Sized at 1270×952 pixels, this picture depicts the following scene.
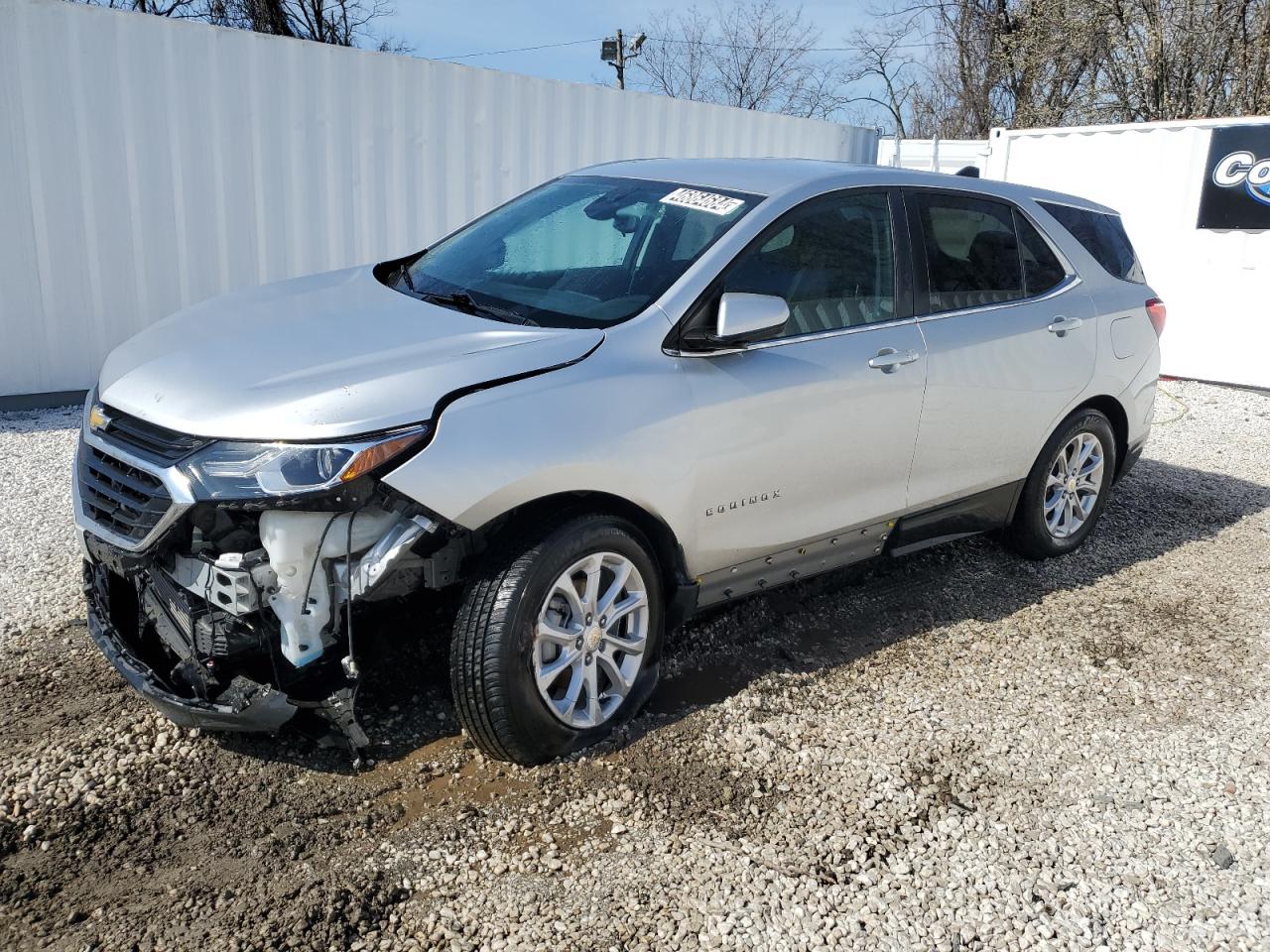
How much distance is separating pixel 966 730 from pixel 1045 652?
900mm

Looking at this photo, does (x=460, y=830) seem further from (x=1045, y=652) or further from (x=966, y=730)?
(x=1045, y=652)

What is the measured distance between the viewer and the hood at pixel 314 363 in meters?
2.99

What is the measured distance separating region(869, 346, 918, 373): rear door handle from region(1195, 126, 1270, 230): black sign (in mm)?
8325

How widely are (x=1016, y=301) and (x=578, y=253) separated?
84.4 inches

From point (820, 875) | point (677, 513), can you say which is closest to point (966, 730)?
point (820, 875)

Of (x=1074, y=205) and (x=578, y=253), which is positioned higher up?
(x=1074, y=205)

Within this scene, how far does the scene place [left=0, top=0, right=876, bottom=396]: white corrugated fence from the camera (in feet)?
24.0

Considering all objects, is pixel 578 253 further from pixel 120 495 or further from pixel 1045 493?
pixel 1045 493

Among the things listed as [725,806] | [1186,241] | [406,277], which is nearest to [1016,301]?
[406,277]

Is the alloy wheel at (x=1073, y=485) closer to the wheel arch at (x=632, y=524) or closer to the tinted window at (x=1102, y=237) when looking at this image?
the tinted window at (x=1102, y=237)

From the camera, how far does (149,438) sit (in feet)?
10.2

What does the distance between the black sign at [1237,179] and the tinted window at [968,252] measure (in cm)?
712

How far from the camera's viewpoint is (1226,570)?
572cm

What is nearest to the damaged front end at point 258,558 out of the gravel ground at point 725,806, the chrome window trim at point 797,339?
the gravel ground at point 725,806
